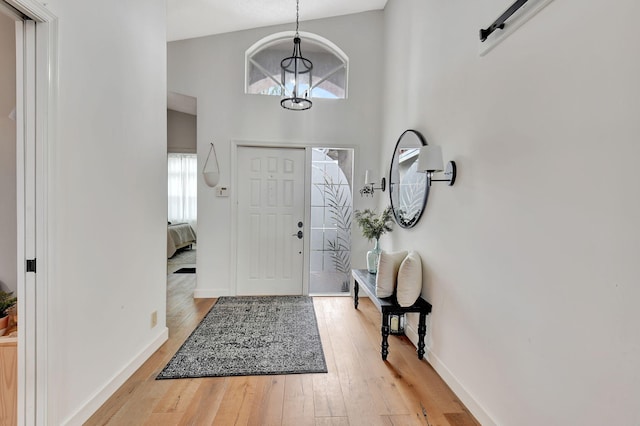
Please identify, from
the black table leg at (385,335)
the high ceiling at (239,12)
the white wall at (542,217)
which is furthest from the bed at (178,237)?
the white wall at (542,217)

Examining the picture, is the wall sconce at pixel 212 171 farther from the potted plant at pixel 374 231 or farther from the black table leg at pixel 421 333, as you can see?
the black table leg at pixel 421 333

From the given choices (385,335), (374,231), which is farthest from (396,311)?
(374,231)

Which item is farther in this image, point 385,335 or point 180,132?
point 180,132

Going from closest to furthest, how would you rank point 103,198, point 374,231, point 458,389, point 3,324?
point 3,324
point 103,198
point 458,389
point 374,231

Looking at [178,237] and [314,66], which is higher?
[314,66]

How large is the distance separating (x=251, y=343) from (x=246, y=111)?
2.85 m

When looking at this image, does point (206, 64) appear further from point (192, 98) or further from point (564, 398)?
point (564, 398)

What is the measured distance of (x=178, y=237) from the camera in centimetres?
704

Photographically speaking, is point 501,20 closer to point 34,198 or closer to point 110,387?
point 34,198

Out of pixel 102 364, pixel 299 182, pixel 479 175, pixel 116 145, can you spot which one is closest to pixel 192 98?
pixel 299 182

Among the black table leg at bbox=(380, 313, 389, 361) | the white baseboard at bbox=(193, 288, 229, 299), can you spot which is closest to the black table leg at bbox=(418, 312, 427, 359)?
the black table leg at bbox=(380, 313, 389, 361)

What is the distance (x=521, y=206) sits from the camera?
1.53m

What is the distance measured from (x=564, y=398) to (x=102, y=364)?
8.26ft

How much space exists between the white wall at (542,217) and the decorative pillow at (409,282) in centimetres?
18
